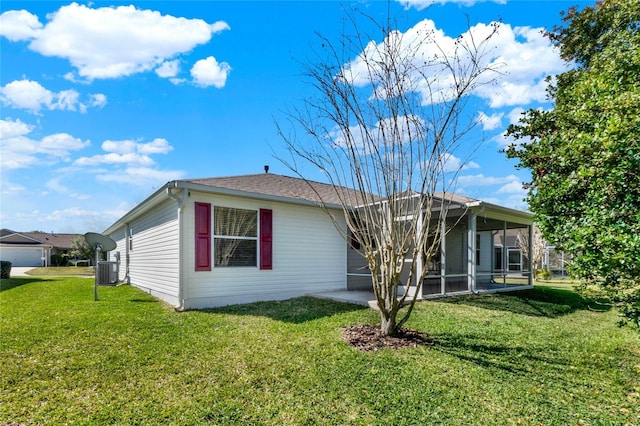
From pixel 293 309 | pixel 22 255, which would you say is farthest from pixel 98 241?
pixel 22 255

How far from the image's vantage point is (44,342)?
197 inches

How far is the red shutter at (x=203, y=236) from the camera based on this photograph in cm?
736

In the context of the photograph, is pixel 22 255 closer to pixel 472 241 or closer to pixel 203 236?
pixel 203 236

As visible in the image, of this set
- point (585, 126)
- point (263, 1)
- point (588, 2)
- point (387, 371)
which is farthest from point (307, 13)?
point (588, 2)

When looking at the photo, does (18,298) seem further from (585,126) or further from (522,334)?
(585,126)

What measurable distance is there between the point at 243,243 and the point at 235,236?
10.7 inches

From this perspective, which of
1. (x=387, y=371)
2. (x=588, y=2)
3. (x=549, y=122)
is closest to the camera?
(x=387, y=371)

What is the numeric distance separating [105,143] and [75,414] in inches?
453

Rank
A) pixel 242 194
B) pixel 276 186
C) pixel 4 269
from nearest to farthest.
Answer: pixel 242 194 → pixel 276 186 → pixel 4 269

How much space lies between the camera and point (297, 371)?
4125mm

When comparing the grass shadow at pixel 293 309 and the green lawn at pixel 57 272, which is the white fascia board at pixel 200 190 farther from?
the green lawn at pixel 57 272

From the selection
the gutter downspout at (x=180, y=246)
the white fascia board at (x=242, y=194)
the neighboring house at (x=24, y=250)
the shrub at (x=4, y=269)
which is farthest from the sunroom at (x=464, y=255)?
the neighboring house at (x=24, y=250)

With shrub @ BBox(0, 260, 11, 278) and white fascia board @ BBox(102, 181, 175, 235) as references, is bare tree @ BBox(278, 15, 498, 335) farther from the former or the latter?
shrub @ BBox(0, 260, 11, 278)

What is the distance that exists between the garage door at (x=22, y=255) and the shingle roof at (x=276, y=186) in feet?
124
